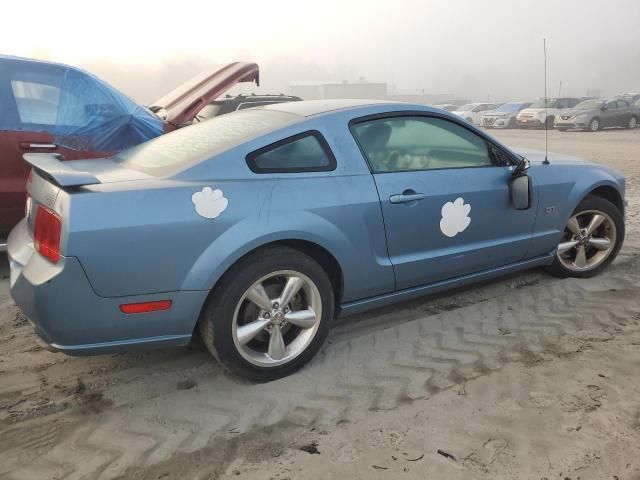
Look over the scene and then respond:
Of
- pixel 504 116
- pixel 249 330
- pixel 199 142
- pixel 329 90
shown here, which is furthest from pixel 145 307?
pixel 329 90

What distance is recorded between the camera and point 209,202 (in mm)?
2559

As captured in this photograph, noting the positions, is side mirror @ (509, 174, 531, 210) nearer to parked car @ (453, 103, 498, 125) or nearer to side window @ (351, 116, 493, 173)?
side window @ (351, 116, 493, 173)

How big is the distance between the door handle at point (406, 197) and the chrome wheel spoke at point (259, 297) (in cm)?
90

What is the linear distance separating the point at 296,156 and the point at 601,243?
2.76 m

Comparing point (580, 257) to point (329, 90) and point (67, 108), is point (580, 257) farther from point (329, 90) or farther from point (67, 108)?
point (329, 90)

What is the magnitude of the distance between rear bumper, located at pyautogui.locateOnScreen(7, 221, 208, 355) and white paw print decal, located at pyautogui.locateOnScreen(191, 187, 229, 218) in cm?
38

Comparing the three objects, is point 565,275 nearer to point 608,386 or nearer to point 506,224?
point 506,224

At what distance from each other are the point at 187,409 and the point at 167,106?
4.45m

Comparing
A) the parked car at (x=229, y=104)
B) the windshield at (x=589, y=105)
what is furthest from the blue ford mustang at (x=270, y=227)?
the windshield at (x=589, y=105)

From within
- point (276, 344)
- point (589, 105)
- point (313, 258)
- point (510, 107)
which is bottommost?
point (276, 344)

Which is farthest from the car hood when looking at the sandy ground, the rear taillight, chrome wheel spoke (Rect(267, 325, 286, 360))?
the rear taillight

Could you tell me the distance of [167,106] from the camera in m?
Result: 6.27

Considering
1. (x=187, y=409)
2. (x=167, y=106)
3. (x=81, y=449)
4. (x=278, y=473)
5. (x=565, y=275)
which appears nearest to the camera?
(x=278, y=473)

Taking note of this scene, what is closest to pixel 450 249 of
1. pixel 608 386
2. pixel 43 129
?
pixel 608 386
